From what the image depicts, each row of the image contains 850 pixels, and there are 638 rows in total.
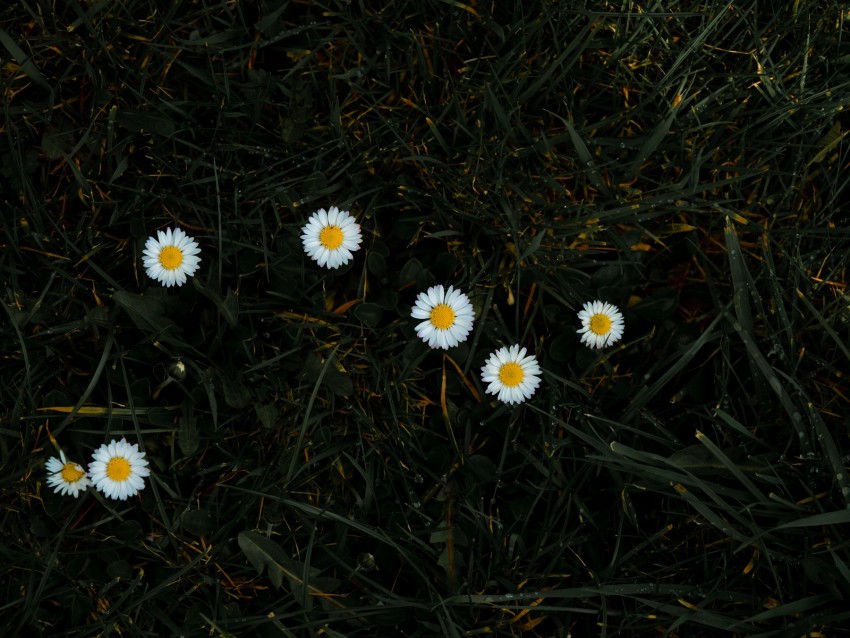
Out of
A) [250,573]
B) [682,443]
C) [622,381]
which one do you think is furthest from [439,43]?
[250,573]

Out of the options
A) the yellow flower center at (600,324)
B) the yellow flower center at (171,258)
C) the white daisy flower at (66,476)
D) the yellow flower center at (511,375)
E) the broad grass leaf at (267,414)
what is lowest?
the white daisy flower at (66,476)

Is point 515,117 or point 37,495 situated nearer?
point 37,495

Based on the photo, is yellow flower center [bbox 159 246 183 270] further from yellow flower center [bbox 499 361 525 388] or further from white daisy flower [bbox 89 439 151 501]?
yellow flower center [bbox 499 361 525 388]

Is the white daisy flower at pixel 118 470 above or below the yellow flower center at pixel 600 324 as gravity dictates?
below

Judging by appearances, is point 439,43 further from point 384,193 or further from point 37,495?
point 37,495

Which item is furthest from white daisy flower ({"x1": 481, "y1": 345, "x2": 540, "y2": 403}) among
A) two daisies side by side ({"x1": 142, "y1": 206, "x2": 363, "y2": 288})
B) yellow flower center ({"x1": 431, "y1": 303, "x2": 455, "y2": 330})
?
two daisies side by side ({"x1": 142, "y1": 206, "x2": 363, "y2": 288})

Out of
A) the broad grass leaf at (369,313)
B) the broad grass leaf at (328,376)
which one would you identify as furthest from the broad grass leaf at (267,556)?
the broad grass leaf at (369,313)

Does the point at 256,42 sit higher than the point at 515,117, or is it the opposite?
the point at 256,42

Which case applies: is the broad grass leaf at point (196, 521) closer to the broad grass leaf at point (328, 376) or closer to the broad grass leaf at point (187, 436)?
the broad grass leaf at point (187, 436)
